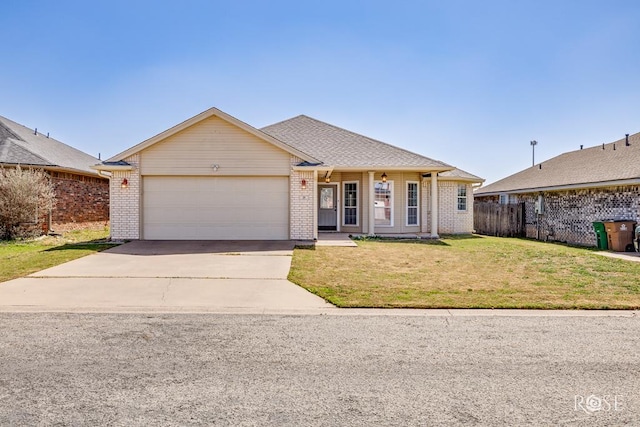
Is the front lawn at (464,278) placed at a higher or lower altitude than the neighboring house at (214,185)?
lower

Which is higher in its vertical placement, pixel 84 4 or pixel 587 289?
pixel 84 4

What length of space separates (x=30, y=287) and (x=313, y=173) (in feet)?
30.1

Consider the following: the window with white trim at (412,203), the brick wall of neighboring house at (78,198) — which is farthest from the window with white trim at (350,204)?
the brick wall of neighboring house at (78,198)

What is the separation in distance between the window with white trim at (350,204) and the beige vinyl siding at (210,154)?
4431mm

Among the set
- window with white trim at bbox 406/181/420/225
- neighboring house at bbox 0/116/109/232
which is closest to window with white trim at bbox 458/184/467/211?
window with white trim at bbox 406/181/420/225

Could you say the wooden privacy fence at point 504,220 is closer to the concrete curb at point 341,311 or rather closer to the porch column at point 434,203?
the porch column at point 434,203

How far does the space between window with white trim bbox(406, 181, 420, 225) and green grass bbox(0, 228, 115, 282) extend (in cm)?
1216

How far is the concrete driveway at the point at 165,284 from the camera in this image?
21.2 feet

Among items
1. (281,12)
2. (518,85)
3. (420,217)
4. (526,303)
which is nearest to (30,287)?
(526,303)

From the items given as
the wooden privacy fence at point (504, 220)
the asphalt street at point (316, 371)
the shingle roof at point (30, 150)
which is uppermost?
the shingle roof at point (30, 150)

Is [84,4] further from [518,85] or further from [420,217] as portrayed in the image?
[518,85]

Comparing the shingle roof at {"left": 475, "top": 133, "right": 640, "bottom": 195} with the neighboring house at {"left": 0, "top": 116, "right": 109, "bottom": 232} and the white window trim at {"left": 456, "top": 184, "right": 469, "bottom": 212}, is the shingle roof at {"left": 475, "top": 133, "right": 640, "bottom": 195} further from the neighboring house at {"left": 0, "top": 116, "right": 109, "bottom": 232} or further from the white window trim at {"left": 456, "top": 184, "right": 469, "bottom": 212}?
the neighboring house at {"left": 0, "top": 116, "right": 109, "bottom": 232}

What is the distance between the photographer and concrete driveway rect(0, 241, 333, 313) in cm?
647

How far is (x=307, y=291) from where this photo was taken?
747 centimetres
